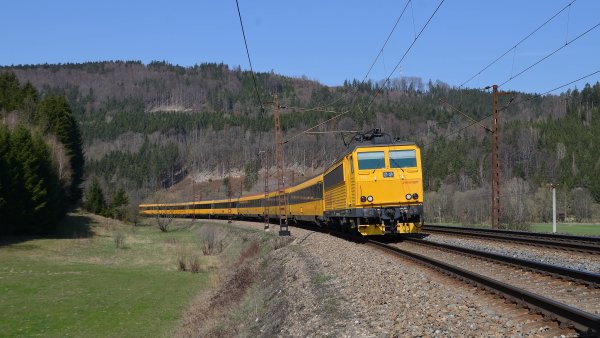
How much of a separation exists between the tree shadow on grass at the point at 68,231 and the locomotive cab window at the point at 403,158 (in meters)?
38.9

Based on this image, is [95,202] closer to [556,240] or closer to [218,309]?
[218,309]

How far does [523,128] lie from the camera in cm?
12975

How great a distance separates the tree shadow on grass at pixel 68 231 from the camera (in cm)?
5200

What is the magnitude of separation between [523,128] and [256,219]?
277 ft

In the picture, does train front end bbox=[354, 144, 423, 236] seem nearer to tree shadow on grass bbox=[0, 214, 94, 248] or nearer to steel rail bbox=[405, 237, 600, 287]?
steel rail bbox=[405, 237, 600, 287]

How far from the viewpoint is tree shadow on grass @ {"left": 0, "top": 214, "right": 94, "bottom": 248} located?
52.0 metres

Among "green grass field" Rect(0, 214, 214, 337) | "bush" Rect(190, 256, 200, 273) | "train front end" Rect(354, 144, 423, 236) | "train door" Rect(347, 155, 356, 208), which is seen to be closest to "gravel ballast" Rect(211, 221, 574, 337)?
"train front end" Rect(354, 144, 423, 236)

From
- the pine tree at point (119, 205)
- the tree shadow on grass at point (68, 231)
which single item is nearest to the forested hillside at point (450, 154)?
the pine tree at point (119, 205)

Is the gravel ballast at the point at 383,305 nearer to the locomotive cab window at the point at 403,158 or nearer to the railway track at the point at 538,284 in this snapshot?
the railway track at the point at 538,284

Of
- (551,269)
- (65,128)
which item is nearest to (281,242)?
(551,269)

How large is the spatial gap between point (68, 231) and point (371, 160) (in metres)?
50.7

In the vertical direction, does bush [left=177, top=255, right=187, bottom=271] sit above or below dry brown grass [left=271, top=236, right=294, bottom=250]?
below

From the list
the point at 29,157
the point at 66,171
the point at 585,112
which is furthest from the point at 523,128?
the point at 29,157

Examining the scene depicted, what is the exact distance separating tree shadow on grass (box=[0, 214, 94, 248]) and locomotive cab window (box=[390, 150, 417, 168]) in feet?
127
